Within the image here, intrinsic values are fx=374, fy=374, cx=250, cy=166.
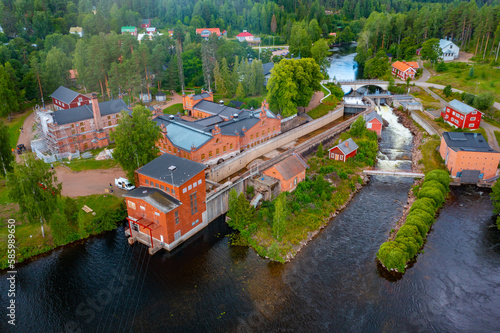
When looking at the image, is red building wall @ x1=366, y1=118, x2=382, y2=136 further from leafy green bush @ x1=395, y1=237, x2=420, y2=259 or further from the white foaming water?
leafy green bush @ x1=395, y1=237, x2=420, y2=259

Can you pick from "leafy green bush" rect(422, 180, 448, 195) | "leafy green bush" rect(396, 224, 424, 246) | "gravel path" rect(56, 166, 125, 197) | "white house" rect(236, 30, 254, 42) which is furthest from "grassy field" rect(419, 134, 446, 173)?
"white house" rect(236, 30, 254, 42)

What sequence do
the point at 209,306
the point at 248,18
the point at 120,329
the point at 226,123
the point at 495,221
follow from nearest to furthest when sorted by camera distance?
the point at 120,329
the point at 209,306
the point at 495,221
the point at 226,123
the point at 248,18

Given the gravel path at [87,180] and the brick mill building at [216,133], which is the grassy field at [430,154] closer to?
the brick mill building at [216,133]

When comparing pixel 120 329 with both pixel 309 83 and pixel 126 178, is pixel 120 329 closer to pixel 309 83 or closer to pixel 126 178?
pixel 126 178

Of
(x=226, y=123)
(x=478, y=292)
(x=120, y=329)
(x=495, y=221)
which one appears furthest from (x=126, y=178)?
(x=495, y=221)

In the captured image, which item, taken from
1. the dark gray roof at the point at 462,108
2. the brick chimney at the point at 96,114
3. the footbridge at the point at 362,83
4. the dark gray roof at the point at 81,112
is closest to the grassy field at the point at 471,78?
the footbridge at the point at 362,83

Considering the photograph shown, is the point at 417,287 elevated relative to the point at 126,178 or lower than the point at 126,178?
lower
